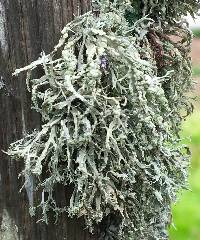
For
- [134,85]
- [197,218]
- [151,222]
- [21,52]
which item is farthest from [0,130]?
[197,218]

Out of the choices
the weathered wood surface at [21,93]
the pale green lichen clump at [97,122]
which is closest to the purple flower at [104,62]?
the pale green lichen clump at [97,122]

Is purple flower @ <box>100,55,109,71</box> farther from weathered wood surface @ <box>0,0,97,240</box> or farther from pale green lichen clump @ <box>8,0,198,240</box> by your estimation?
weathered wood surface @ <box>0,0,97,240</box>

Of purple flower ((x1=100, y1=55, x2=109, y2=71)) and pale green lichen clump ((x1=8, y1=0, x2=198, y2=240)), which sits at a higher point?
purple flower ((x1=100, y1=55, x2=109, y2=71))

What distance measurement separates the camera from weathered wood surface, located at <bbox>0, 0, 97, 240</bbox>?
3.75 feet

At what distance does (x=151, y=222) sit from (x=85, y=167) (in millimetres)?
346

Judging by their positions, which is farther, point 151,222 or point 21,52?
point 151,222

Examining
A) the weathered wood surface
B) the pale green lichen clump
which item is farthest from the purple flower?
the weathered wood surface

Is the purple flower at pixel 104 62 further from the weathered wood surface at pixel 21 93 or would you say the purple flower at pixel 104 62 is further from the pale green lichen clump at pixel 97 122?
the weathered wood surface at pixel 21 93

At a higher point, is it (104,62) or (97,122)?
(104,62)

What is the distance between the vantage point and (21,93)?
3.93 feet

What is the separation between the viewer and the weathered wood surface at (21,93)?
1.14 m

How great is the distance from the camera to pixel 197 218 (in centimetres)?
247

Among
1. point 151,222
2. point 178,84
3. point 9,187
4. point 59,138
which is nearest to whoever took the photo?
point 59,138

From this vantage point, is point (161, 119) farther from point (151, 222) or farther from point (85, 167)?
point (151, 222)
